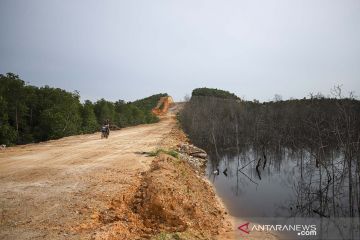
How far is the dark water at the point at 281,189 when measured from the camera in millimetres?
11758

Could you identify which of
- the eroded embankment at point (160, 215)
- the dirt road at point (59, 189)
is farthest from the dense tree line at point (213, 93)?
the eroded embankment at point (160, 215)

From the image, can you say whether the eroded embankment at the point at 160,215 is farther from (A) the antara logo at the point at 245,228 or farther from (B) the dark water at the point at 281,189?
(B) the dark water at the point at 281,189

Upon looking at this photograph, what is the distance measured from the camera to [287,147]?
27828mm

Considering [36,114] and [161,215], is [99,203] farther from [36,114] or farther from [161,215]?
[36,114]

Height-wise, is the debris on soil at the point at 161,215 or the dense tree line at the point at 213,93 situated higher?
the dense tree line at the point at 213,93

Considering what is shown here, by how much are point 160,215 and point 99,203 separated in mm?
1710

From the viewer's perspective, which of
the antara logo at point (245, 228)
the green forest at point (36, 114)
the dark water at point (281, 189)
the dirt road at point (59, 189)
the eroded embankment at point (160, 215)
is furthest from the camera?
the green forest at point (36, 114)

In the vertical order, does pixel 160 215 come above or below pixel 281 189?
above

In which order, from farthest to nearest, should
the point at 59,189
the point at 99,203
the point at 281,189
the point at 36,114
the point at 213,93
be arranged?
1. the point at 213,93
2. the point at 36,114
3. the point at 281,189
4. the point at 59,189
5. the point at 99,203

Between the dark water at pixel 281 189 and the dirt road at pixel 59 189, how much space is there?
4847 millimetres

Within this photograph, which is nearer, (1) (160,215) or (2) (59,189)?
(1) (160,215)

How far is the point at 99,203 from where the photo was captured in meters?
7.88

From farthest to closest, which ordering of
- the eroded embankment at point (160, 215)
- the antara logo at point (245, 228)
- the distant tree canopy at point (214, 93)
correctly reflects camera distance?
the distant tree canopy at point (214, 93) → the antara logo at point (245, 228) → the eroded embankment at point (160, 215)

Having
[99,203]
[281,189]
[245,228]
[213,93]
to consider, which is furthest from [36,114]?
[213,93]
